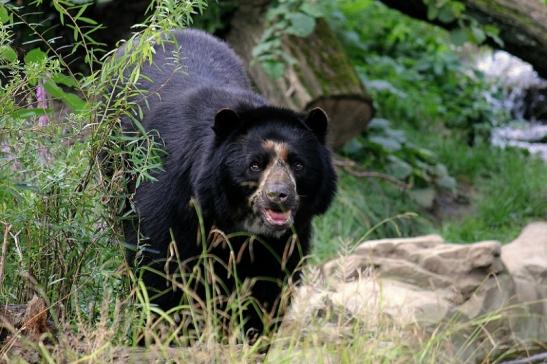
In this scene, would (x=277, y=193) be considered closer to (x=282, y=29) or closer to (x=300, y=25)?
(x=300, y=25)

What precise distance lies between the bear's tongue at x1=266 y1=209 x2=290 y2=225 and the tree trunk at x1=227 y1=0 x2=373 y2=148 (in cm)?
347

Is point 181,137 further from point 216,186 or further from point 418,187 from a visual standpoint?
point 418,187

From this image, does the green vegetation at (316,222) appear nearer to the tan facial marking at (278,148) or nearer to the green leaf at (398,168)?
the green leaf at (398,168)

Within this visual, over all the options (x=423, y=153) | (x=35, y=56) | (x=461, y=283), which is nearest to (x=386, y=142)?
(x=423, y=153)

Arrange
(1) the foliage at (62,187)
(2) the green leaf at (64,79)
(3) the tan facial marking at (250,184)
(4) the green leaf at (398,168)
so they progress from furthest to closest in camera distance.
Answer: (4) the green leaf at (398,168) < (3) the tan facial marking at (250,184) < (2) the green leaf at (64,79) < (1) the foliage at (62,187)

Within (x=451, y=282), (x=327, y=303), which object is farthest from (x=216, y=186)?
(x=451, y=282)

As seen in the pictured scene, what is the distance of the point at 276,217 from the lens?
15.2ft

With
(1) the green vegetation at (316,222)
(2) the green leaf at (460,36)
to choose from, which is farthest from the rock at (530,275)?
(2) the green leaf at (460,36)

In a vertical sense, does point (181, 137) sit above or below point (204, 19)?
above

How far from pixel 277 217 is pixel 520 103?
8333 mm

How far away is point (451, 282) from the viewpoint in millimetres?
6297

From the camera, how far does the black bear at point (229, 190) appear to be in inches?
185

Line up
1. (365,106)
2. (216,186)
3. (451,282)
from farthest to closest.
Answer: (365,106), (451,282), (216,186)

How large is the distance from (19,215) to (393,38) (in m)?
7.44
